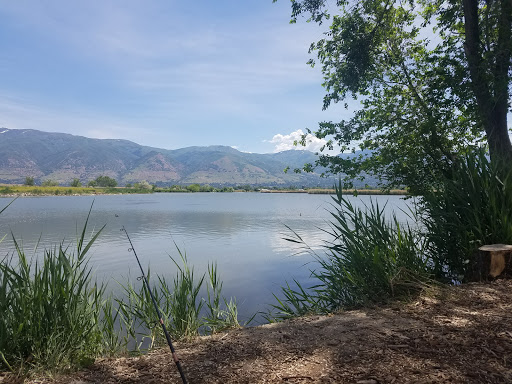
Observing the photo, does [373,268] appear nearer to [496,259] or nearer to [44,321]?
[496,259]

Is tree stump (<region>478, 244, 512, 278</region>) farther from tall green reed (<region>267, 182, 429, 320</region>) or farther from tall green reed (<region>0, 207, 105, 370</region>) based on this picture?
tall green reed (<region>0, 207, 105, 370</region>)

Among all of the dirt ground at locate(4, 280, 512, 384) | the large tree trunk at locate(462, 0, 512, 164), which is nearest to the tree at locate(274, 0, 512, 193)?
the large tree trunk at locate(462, 0, 512, 164)

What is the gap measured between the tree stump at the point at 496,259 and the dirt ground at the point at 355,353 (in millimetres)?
1188

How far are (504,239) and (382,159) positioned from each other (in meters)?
4.14

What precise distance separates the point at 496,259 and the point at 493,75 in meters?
4.63

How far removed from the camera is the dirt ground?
2.75 m

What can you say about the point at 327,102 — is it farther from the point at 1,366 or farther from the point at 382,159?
the point at 1,366

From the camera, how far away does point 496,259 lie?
525 cm

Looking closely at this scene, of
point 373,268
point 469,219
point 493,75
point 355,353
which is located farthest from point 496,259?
point 493,75

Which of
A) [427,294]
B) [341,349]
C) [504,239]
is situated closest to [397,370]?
[341,349]

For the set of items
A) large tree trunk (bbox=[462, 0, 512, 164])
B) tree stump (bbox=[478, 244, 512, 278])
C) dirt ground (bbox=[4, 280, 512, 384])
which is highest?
large tree trunk (bbox=[462, 0, 512, 164])

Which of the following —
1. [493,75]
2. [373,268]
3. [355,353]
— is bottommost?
[355,353]

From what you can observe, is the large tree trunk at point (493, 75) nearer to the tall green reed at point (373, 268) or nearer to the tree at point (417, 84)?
the tree at point (417, 84)

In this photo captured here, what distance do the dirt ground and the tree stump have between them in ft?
3.90
